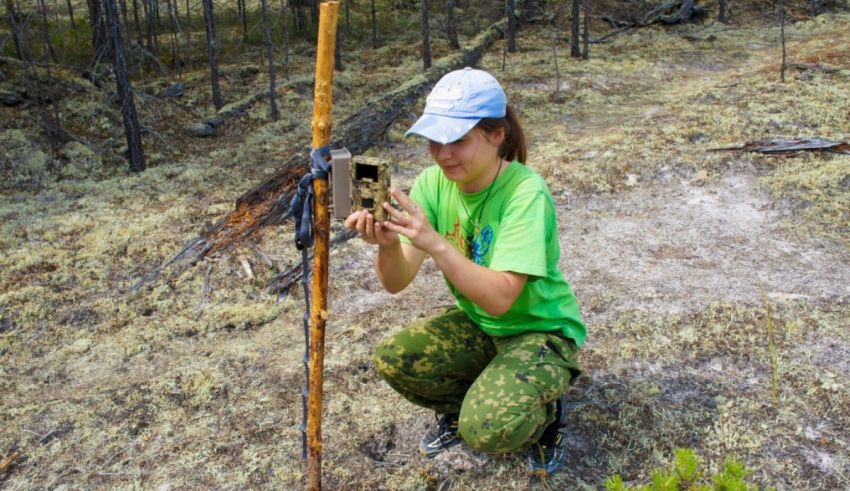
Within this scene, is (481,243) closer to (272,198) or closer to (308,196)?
(308,196)

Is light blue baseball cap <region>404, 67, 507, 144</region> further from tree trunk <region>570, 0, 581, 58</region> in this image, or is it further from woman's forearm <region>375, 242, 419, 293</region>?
tree trunk <region>570, 0, 581, 58</region>

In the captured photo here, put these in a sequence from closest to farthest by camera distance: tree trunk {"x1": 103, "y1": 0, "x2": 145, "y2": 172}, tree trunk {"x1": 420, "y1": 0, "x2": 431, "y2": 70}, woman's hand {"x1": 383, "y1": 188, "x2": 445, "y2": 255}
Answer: woman's hand {"x1": 383, "y1": 188, "x2": 445, "y2": 255} → tree trunk {"x1": 103, "y1": 0, "x2": 145, "y2": 172} → tree trunk {"x1": 420, "y1": 0, "x2": 431, "y2": 70}

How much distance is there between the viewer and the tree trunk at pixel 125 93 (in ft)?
25.8

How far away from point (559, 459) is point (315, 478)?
113 centimetres

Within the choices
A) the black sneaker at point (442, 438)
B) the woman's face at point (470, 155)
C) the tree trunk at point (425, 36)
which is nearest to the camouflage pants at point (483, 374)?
the black sneaker at point (442, 438)

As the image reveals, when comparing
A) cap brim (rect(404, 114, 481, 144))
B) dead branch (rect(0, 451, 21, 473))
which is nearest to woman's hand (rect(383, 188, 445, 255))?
cap brim (rect(404, 114, 481, 144))

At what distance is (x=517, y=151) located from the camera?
2787mm

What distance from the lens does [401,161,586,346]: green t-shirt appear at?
2.47 m

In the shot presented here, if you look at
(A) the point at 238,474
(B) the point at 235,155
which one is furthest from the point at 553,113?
(A) the point at 238,474

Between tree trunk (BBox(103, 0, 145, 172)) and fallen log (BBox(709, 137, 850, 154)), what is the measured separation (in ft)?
24.3

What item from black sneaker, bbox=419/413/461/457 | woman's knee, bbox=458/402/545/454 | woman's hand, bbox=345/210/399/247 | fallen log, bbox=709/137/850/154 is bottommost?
black sneaker, bbox=419/413/461/457

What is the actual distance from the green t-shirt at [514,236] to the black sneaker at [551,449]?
0.36 meters

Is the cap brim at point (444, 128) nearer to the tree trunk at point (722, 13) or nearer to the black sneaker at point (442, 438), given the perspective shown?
the black sneaker at point (442, 438)

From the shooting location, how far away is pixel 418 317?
4.63 meters
